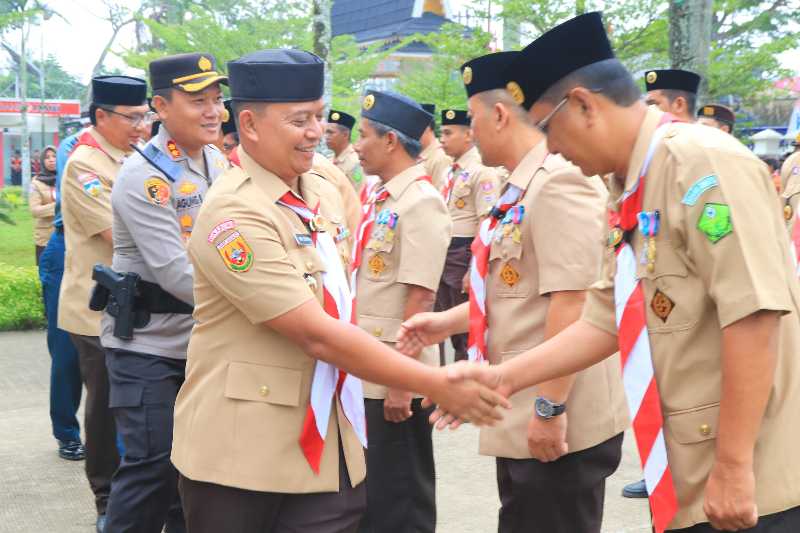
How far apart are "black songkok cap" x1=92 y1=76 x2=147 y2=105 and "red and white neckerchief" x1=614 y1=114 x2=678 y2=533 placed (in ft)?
11.3

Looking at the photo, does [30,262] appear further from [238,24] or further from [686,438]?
[686,438]

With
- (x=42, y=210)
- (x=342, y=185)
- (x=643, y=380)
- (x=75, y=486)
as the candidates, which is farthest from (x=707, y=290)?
(x=42, y=210)

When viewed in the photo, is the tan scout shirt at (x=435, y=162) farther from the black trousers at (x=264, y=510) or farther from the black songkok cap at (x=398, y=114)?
the black trousers at (x=264, y=510)

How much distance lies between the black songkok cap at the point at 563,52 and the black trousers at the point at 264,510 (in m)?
1.25

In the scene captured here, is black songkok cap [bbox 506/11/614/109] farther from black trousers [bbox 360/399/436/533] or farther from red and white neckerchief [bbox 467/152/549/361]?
black trousers [bbox 360/399/436/533]

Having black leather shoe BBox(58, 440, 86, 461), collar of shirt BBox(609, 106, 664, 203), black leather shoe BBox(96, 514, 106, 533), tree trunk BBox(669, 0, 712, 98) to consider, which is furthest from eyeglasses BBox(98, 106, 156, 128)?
tree trunk BBox(669, 0, 712, 98)

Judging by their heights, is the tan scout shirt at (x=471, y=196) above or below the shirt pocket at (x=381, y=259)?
below

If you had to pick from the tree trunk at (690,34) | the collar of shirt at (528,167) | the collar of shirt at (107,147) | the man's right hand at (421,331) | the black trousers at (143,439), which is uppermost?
the tree trunk at (690,34)

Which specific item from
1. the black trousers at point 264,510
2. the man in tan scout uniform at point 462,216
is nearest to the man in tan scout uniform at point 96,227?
the black trousers at point 264,510

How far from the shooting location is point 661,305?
2.41 meters

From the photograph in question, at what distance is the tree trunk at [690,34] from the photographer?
22.4 feet

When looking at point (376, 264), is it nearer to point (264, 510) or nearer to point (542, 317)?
point (542, 317)

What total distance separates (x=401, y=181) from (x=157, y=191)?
1.10 m

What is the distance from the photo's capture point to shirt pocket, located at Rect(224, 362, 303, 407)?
112 inches
